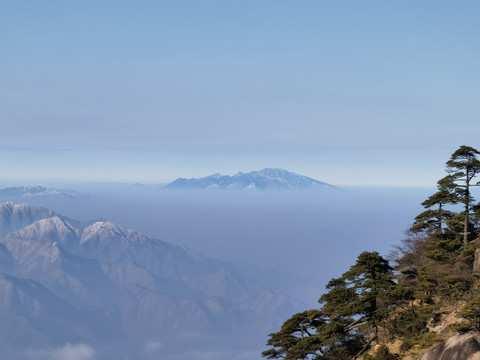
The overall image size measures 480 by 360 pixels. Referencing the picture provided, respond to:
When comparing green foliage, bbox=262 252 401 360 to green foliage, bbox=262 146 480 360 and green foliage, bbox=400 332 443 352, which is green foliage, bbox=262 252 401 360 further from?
green foliage, bbox=400 332 443 352

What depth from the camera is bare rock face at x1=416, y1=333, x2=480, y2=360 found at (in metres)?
22.3

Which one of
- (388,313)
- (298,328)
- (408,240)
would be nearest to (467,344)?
(388,313)

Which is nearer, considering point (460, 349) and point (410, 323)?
point (460, 349)

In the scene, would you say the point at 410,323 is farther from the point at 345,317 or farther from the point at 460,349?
the point at 460,349

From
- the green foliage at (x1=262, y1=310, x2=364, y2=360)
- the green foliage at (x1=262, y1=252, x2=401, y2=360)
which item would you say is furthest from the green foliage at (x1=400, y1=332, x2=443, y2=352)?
the green foliage at (x1=262, y1=310, x2=364, y2=360)

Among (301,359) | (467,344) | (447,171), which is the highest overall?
(447,171)

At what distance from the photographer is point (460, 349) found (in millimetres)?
22922

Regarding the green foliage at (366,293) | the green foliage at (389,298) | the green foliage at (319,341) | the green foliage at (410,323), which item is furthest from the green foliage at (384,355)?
the green foliage at (366,293)

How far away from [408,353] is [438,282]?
28.1ft

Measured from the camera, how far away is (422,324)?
34750mm

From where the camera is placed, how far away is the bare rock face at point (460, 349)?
22309 mm

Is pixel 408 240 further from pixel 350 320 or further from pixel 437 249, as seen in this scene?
pixel 350 320

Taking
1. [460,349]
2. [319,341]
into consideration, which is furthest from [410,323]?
[460,349]

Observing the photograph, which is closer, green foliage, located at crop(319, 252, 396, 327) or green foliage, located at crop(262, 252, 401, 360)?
green foliage, located at crop(262, 252, 401, 360)
